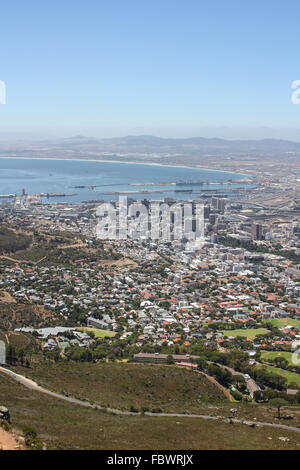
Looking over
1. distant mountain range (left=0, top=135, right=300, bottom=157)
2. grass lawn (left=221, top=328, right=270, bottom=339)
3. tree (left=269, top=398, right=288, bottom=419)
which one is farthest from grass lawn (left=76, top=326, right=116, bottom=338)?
distant mountain range (left=0, top=135, right=300, bottom=157)

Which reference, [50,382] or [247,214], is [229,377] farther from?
[247,214]

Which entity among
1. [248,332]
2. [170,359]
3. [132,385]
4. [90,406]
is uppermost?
[90,406]

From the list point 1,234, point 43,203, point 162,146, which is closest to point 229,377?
point 1,234

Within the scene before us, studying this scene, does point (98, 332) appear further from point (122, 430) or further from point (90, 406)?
point (122, 430)

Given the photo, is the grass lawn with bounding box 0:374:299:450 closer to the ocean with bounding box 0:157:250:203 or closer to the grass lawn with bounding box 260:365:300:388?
the grass lawn with bounding box 260:365:300:388

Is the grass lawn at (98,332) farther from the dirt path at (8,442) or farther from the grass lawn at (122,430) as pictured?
the dirt path at (8,442)

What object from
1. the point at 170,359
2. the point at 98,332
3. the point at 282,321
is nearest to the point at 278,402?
the point at 170,359

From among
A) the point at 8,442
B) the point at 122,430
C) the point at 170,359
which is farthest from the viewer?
the point at 170,359
